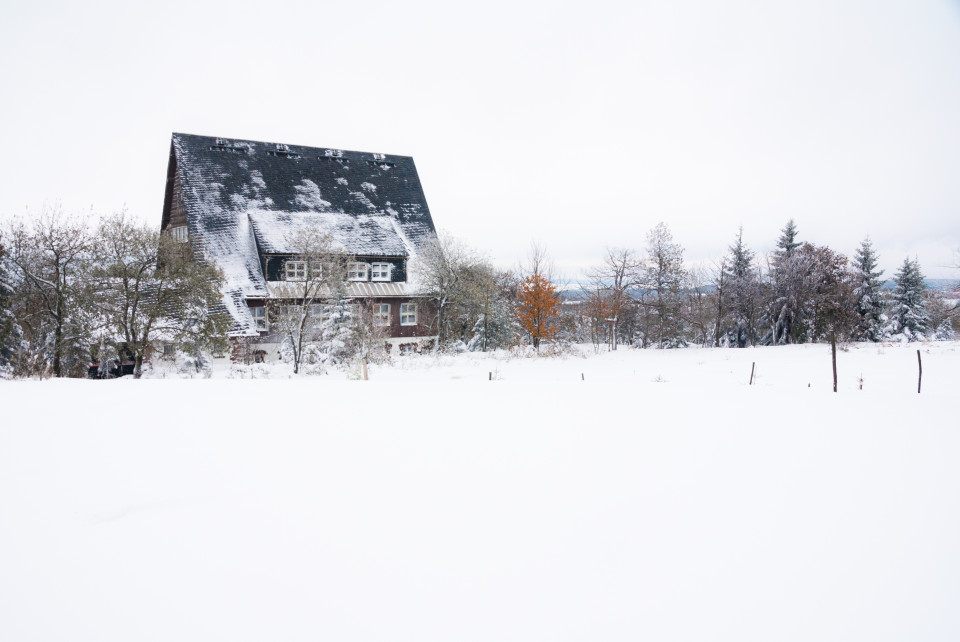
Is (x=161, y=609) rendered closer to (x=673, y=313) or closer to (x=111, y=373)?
(x=111, y=373)

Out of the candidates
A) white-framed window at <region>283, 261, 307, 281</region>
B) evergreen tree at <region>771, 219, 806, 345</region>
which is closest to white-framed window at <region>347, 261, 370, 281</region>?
white-framed window at <region>283, 261, 307, 281</region>

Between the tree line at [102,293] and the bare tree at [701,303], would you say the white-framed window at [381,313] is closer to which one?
the tree line at [102,293]

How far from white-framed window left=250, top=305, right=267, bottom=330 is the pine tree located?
128ft

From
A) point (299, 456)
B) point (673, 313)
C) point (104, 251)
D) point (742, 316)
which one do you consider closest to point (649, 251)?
point (673, 313)

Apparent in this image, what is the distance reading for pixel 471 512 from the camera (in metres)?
3.85

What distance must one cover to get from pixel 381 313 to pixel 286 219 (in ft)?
24.3

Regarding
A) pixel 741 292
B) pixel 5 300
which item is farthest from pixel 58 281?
pixel 741 292

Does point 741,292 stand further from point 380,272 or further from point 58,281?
point 58,281

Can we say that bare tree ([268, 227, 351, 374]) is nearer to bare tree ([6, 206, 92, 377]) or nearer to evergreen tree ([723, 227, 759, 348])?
bare tree ([6, 206, 92, 377])

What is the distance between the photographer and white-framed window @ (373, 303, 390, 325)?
2641 cm

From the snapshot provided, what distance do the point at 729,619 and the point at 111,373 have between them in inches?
909

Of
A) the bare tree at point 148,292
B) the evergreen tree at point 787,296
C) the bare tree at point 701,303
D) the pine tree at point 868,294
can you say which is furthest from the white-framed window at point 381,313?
the pine tree at point 868,294

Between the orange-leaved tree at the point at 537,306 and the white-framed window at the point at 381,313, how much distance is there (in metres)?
8.05

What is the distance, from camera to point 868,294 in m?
35.1
